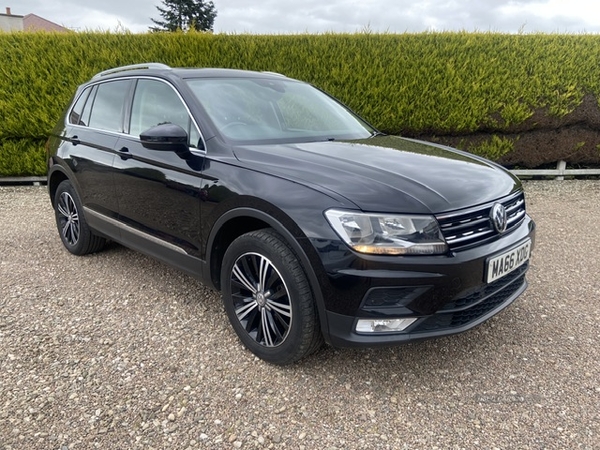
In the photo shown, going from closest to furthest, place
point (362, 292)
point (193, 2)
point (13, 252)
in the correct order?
point (362, 292) < point (13, 252) < point (193, 2)

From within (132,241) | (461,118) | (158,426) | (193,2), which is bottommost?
(158,426)

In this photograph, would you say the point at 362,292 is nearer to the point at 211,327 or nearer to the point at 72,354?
the point at 211,327

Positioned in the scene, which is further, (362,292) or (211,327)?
(211,327)

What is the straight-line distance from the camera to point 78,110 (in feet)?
14.1

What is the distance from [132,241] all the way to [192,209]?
93cm

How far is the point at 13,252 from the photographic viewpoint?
462 cm

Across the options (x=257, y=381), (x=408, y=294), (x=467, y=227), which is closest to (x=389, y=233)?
(x=408, y=294)

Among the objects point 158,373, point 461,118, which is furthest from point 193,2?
point 158,373

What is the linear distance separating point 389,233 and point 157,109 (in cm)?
208

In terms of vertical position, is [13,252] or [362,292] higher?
[362,292]

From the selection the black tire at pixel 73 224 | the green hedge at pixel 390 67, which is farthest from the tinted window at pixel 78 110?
the green hedge at pixel 390 67

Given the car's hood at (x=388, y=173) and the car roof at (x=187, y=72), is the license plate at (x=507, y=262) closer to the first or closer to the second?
the car's hood at (x=388, y=173)

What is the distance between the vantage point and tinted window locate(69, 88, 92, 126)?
424cm

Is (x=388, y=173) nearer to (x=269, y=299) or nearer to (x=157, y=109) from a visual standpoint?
(x=269, y=299)
